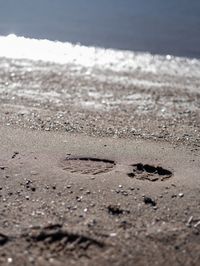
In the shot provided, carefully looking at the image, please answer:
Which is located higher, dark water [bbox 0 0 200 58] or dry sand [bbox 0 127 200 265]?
dark water [bbox 0 0 200 58]

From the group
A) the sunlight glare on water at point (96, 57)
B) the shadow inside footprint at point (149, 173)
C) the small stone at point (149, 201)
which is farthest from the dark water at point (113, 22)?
the small stone at point (149, 201)

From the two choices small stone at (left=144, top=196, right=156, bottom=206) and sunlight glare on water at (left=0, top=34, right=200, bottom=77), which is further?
sunlight glare on water at (left=0, top=34, right=200, bottom=77)

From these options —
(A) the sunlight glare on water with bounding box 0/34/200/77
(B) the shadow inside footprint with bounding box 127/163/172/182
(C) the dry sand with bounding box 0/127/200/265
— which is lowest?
(C) the dry sand with bounding box 0/127/200/265

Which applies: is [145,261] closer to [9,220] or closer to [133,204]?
[133,204]

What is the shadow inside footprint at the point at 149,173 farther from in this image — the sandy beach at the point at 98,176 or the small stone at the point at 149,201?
the small stone at the point at 149,201

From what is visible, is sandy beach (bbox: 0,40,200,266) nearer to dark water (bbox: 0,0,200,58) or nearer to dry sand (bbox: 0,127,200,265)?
dry sand (bbox: 0,127,200,265)

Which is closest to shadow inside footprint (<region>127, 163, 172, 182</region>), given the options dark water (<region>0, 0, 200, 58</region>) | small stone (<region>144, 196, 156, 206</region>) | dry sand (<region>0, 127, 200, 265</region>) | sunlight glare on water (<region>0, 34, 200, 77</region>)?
dry sand (<region>0, 127, 200, 265</region>)
